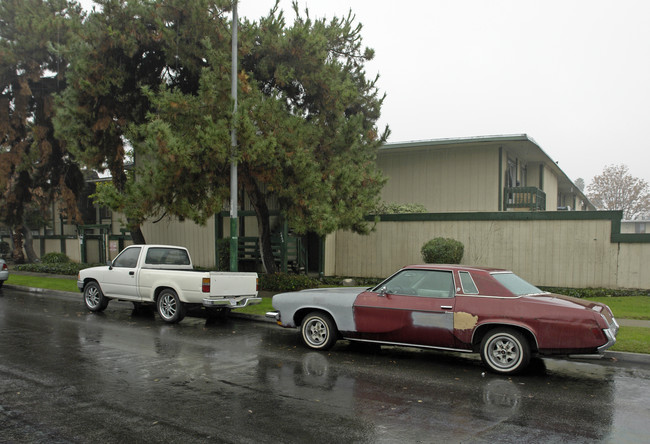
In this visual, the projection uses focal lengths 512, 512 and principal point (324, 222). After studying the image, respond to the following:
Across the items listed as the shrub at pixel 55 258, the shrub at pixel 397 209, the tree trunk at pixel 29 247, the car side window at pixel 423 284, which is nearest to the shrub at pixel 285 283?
the shrub at pixel 397 209

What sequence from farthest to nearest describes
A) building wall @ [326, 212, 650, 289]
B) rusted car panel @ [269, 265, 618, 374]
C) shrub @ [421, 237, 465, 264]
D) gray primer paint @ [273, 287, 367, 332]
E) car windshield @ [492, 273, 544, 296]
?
shrub @ [421, 237, 465, 264] < building wall @ [326, 212, 650, 289] < gray primer paint @ [273, 287, 367, 332] < car windshield @ [492, 273, 544, 296] < rusted car panel @ [269, 265, 618, 374]

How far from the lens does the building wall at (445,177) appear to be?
19.6 m

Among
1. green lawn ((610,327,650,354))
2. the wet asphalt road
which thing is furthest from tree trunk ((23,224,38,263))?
green lawn ((610,327,650,354))

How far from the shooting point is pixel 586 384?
22.5ft

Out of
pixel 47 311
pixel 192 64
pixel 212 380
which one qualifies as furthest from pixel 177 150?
pixel 212 380

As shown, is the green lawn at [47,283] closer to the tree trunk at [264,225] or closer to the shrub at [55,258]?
the shrub at [55,258]

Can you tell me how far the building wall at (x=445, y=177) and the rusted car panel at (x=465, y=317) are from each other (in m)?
12.1

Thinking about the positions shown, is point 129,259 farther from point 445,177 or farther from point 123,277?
point 445,177

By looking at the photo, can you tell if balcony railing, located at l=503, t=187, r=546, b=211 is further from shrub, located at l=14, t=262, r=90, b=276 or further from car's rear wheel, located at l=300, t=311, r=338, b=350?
shrub, located at l=14, t=262, r=90, b=276

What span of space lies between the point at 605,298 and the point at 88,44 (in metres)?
17.0

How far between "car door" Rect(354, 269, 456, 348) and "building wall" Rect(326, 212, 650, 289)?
29.5 ft

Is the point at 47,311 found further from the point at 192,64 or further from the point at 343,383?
the point at 343,383

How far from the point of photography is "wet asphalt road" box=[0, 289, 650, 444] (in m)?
4.90

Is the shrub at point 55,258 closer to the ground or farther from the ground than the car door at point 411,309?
closer to the ground
